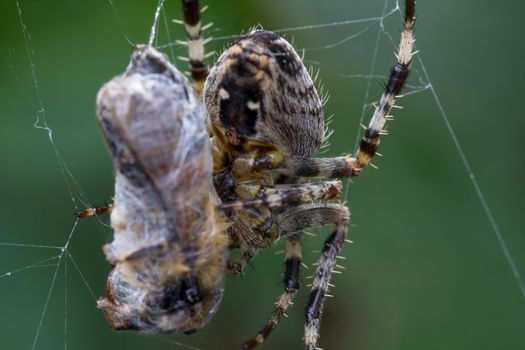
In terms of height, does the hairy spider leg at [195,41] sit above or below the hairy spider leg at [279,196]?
above

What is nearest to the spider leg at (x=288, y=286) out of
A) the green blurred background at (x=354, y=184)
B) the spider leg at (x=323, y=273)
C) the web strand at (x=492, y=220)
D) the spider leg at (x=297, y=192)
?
the spider leg at (x=323, y=273)

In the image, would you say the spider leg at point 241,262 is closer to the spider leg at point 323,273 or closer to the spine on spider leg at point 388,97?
the spider leg at point 323,273

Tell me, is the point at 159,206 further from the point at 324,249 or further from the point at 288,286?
the point at 288,286

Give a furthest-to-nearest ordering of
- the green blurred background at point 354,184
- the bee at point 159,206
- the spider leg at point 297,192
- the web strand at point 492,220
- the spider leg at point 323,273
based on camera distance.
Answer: the web strand at point 492,220 < the green blurred background at point 354,184 < the spider leg at point 323,273 < the spider leg at point 297,192 < the bee at point 159,206

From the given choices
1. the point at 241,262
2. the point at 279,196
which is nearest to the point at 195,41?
the point at 279,196

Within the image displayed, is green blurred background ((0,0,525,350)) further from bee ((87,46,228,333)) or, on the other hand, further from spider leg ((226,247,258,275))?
bee ((87,46,228,333))

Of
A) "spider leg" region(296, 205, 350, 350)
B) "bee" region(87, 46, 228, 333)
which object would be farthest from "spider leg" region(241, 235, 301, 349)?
"bee" region(87, 46, 228, 333)

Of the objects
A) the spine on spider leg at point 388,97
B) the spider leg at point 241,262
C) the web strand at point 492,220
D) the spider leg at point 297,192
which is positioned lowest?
the web strand at point 492,220
